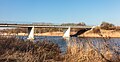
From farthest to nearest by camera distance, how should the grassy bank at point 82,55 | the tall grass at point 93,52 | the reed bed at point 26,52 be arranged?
the reed bed at point 26,52
the grassy bank at point 82,55
the tall grass at point 93,52

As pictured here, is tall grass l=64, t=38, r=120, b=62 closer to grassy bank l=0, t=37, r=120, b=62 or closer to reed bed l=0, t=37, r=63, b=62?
grassy bank l=0, t=37, r=120, b=62

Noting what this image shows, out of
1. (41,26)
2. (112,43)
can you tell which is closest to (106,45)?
(112,43)

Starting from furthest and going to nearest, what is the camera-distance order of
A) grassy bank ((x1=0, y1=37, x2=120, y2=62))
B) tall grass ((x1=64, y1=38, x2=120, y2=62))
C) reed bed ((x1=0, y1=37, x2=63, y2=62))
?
reed bed ((x1=0, y1=37, x2=63, y2=62))
grassy bank ((x1=0, y1=37, x2=120, y2=62))
tall grass ((x1=64, y1=38, x2=120, y2=62))

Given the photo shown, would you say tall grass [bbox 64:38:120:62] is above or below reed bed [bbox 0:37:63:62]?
above

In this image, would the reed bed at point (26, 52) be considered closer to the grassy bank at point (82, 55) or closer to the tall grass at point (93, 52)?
the grassy bank at point (82, 55)

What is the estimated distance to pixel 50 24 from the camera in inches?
3627

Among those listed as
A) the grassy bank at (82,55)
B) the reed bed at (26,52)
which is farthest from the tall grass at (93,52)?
the reed bed at (26,52)

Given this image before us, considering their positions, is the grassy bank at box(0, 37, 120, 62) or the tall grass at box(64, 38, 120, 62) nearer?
the tall grass at box(64, 38, 120, 62)

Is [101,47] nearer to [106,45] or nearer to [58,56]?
[106,45]

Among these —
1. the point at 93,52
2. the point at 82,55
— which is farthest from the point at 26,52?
the point at 93,52

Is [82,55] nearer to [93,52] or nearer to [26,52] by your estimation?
[93,52]

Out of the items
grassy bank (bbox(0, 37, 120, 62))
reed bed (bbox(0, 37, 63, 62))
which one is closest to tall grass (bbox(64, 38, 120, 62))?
grassy bank (bbox(0, 37, 120, 62))

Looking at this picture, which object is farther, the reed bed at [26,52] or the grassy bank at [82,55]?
the reed bed at [26,52]

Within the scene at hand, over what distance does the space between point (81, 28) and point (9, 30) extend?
276ft
